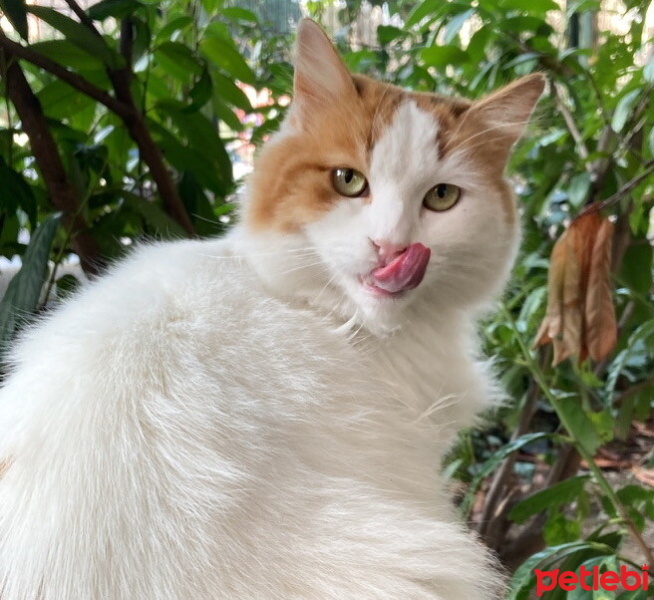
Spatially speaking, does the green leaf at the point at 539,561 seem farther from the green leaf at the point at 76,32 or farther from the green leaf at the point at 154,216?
the green leaf at the point at 76,32

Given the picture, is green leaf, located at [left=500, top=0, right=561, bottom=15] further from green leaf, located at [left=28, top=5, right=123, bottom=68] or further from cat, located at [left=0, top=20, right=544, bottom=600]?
green leaf, located at [left=28, top=5, right=123, bottom=68]

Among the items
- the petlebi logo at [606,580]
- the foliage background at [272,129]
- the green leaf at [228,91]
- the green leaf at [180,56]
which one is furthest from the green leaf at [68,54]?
the petlebi logo at [606,580]

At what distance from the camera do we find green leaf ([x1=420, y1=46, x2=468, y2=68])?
102 centimetres

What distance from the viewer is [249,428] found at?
465 mm

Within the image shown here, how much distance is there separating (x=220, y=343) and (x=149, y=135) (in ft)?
1.74

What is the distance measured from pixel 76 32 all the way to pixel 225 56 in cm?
31

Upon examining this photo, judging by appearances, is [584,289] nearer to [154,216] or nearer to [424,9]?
[424,9]

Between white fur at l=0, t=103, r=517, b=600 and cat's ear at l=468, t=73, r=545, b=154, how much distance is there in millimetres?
98

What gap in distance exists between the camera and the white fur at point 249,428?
16.3 inches

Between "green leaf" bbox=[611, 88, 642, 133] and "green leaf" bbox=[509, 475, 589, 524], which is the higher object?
"green leaf" bbox=[611, 88, 642, 133]

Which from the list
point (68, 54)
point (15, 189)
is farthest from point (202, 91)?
point (15, 189)

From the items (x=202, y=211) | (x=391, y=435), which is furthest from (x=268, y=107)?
(x=391, y=435)

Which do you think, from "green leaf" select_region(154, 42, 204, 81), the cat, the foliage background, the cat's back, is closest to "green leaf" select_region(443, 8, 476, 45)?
the foliage background

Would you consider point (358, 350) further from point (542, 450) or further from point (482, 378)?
point (542, 450)
